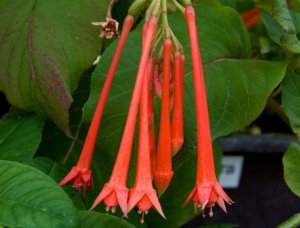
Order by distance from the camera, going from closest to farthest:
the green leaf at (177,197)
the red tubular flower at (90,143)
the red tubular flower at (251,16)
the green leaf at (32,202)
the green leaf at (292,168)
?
the green leaf at (32,202) → the red tubular flower at (90,143) → the green leaf at (292,168) → the green leaf at (177,197) → the red tubular flower at (251,16)

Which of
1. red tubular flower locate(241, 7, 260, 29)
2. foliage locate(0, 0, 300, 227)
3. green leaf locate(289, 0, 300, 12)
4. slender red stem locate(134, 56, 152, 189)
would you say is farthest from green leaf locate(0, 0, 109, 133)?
red tubular flower locate(241, 7, 260, 29)

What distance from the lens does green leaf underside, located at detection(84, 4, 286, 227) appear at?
0.80 metres

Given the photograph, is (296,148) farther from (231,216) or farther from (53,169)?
(231,216)

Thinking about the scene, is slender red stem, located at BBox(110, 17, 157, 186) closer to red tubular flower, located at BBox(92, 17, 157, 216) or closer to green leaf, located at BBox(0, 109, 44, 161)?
red tubular flower, located at BBox(92, 17, 157, 216)

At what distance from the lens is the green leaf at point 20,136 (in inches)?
32.8

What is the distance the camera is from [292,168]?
83cm

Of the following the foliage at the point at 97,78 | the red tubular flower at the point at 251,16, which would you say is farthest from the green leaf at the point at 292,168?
the red tubular flower at the point at 251,16

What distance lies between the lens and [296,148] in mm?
822

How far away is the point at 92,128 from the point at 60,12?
15cm

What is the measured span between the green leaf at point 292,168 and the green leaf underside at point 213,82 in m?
0.06

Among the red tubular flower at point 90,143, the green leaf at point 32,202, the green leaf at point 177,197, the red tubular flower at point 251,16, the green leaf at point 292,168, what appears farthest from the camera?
the red tubular flower at point 251,16

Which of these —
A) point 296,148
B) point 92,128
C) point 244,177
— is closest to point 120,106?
point 92,128

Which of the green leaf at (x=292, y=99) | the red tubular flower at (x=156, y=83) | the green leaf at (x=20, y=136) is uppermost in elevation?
the red tubular flower at (x=156, y=83)

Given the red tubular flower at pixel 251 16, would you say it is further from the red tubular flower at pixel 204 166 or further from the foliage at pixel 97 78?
the red tubular flower at pixel 204 166
